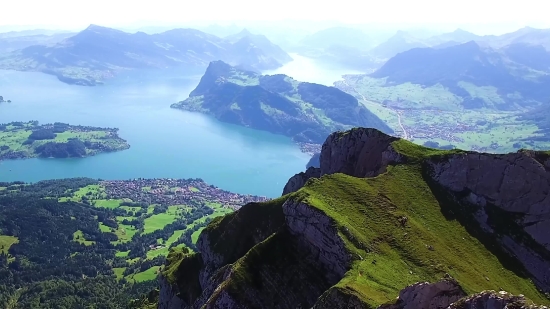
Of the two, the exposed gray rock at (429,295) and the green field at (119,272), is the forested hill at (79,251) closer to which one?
the green field at (119,272)

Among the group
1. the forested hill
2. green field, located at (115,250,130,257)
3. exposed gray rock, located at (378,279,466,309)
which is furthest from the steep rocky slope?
green field, located at (115,250,130,257)

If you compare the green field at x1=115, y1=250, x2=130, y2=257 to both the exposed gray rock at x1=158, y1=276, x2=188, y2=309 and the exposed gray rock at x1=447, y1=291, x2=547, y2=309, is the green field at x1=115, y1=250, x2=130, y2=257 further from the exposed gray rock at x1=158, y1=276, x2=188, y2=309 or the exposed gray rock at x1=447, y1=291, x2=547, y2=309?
the exposed gray rock at x1=447, y1=291, x2=547, y2=309

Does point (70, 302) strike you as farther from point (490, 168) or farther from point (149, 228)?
point (490, 168)

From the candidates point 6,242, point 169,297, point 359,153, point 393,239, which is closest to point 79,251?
point 6,242

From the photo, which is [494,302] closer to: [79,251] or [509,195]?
[509,195]

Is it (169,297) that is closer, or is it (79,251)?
(169,297)
